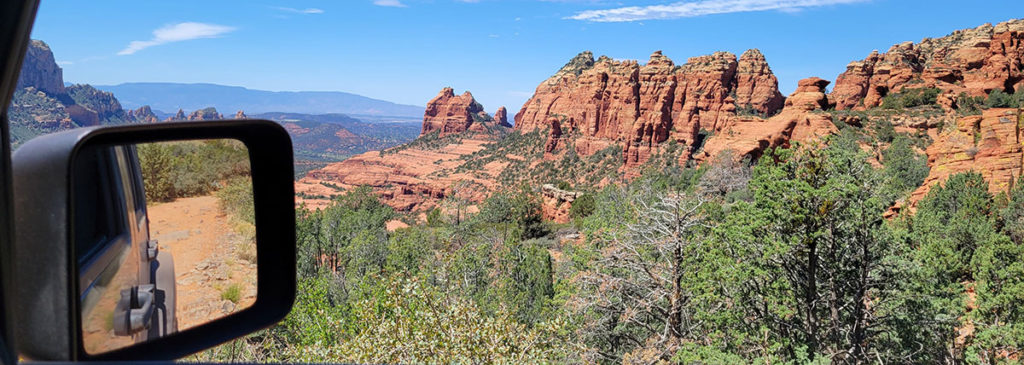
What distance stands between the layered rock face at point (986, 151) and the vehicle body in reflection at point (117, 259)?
38205 millimetres

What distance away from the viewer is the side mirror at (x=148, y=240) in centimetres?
128

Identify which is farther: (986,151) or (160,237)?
(986,151)

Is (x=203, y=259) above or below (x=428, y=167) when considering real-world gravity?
above

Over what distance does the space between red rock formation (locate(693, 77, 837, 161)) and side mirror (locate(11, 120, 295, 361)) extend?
2257 inches

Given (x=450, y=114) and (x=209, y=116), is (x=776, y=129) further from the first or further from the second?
(x=450, y=114)

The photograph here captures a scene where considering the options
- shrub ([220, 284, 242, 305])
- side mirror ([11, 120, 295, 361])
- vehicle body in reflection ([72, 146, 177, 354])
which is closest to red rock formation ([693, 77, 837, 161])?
shrub ([220, 284, 242, 305])

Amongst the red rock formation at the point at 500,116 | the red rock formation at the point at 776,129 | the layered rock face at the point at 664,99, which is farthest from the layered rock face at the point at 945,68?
the red rock formation at the point at 500,116

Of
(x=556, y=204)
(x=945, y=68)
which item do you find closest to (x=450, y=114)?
A: (x=556, y=204)

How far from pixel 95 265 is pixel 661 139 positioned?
8055 centimetres

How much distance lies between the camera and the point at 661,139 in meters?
78.9

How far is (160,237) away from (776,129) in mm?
62836

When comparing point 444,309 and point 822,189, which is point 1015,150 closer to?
point 822,189

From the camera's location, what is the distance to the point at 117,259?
6.18 ft

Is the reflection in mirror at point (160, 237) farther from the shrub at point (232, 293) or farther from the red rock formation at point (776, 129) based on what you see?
the red rock formation at point (776, 129)
